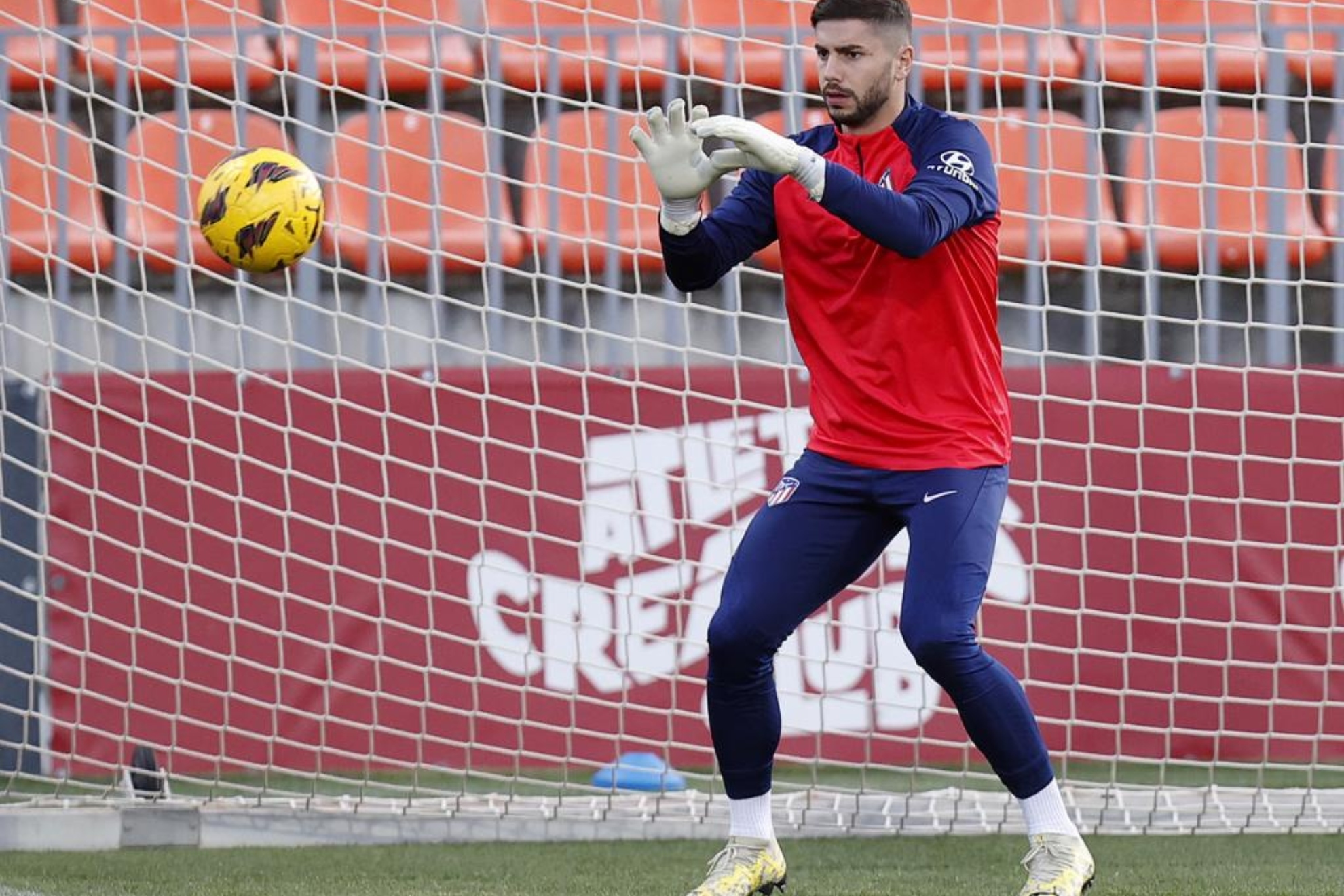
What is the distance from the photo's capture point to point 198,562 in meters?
6.52

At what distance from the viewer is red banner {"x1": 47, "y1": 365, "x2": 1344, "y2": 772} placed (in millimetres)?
6422

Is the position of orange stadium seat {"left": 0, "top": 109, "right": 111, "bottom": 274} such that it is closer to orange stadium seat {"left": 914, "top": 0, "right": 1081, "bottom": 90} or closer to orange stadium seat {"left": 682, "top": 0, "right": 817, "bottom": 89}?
orange stadium seat {"left": 682, "top": 0, "right": 817, "bottom": 89}

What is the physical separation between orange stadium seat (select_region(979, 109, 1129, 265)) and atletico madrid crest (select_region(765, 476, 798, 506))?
9.96 feet

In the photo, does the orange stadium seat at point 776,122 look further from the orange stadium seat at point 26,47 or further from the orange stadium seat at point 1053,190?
the orange stadium seat at point 26,47

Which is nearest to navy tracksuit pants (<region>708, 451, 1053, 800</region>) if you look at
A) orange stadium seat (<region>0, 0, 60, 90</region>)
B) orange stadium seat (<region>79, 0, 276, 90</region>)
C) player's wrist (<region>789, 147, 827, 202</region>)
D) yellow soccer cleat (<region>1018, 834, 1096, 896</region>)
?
yellow soccer cleat (<region>1018, 834, 1096, 896</region>)

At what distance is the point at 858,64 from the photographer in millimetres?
Answer: 3535

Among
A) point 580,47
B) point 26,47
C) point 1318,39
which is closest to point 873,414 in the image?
point 580,47

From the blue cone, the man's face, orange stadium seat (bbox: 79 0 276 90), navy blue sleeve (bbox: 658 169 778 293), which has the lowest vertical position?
the blue cone

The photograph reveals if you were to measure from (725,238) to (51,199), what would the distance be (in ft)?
13.3

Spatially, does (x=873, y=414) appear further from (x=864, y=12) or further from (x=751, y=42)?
(x=751, y=42)

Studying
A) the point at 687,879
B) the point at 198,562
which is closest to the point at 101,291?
the point at 198,562

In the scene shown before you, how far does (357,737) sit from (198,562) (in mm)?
828

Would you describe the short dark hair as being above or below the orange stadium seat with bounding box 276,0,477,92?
below

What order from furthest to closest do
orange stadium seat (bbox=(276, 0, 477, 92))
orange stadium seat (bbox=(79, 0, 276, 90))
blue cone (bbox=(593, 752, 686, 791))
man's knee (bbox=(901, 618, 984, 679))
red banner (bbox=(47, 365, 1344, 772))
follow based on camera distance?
orange stadium seat (bbox=(276, 0, 477, 92)) < orange stadium seat (bbox=(79, 0, 276, 90)) < red banner (bbox=(47, 365, 1344, 772)) < blue cone (bbox=(593, 752, 686, 791)) < man's knee (bbox=(901, 618, 984, 679))
